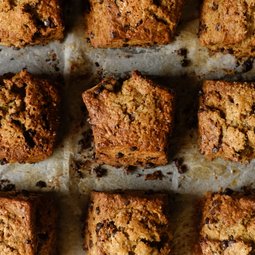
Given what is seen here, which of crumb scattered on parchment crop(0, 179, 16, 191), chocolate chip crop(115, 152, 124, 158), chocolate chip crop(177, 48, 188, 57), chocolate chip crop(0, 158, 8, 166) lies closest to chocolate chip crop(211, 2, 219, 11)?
chocolate chip crop(177, 48, 188, 57)

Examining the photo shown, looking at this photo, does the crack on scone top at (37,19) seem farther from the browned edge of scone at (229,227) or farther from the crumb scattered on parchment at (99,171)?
the browned edge of scone at (229,227)

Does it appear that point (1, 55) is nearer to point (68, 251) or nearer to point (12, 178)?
point (12, 178)

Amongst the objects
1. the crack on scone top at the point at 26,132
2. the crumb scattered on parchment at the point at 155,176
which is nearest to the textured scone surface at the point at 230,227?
the crumb scattered on parchment at the point at 155,176

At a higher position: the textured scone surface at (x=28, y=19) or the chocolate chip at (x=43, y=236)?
the textured scone surface at (x=28, y=19)

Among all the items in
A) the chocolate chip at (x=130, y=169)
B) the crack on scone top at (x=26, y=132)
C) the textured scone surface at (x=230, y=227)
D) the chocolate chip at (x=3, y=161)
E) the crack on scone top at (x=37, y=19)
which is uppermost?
the crack on scone top at (x=37, y=19)

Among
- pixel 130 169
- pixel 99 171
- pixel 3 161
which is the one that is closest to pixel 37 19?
pixel 3 161

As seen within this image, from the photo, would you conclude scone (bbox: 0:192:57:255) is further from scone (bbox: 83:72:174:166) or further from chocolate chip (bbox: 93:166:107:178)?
scone (bbox: 83:72:174:166)

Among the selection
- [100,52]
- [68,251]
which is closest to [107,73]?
[100,52]
